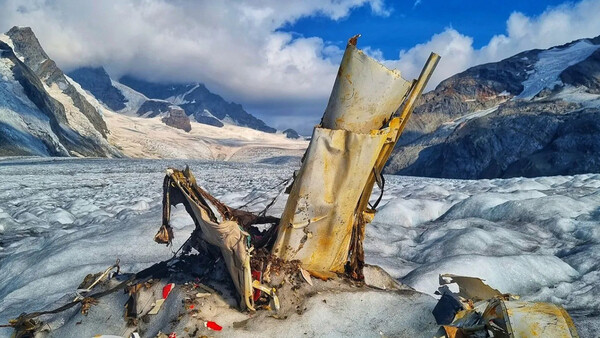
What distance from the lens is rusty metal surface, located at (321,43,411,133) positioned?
7.81 ft

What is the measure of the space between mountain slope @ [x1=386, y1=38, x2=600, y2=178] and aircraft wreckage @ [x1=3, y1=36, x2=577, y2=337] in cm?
3520

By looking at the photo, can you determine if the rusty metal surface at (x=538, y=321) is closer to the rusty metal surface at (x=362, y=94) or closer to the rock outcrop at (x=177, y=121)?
the rusty metal surface at (x=362, y=94)

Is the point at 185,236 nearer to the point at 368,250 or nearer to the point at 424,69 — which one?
the point at 368,250

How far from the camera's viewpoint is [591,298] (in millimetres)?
3105

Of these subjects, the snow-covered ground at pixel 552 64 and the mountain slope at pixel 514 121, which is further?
the snow-covered ground at pixel 552 64

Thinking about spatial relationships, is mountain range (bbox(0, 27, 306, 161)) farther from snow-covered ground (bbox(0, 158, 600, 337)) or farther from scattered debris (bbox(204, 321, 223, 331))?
scattered debris (bbox(204, 321, 223, 331))

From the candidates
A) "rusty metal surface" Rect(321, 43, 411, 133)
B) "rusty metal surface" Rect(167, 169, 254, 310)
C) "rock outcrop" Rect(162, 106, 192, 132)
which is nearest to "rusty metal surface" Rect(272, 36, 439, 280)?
"rusty metal surface" Rect(321, 43, 411, 133)

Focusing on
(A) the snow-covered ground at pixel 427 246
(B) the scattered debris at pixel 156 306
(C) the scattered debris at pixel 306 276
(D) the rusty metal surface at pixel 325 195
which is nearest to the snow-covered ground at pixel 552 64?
(A) the snow-covered ground at pixel 427 246

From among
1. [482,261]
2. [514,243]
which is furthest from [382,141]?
[514,243]

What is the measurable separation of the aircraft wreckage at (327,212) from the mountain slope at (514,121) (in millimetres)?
35197

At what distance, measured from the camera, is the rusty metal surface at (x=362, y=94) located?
2.38 metres

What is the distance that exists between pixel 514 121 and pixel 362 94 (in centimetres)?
4230

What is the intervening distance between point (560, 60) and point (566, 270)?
194 ft

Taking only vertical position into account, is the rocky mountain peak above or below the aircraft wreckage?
above
